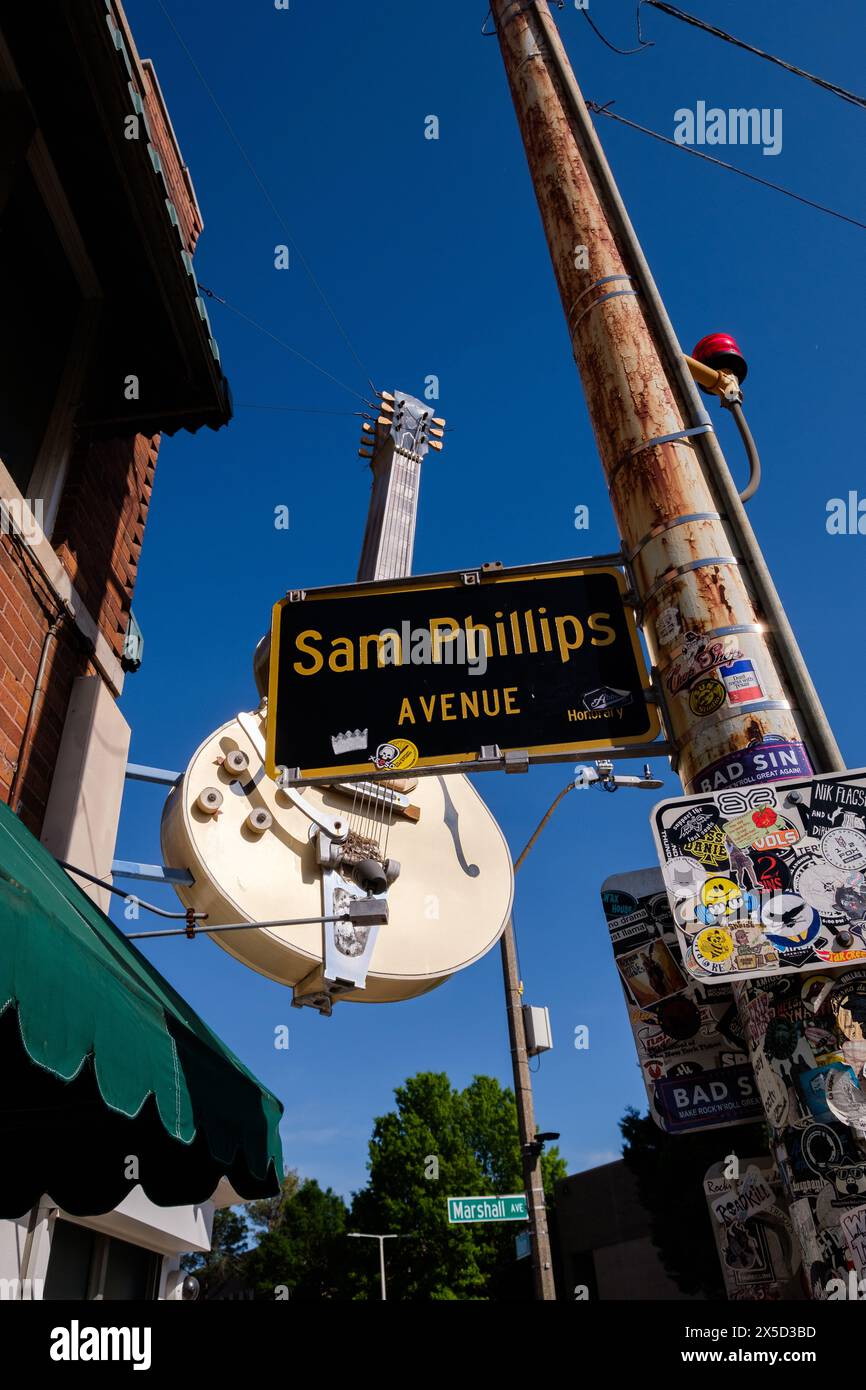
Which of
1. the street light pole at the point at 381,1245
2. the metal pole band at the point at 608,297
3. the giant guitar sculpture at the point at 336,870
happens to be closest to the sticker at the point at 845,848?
the metal pole band at the point at 608,297

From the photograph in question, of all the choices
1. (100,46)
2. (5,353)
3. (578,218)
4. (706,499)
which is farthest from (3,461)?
(706,499)

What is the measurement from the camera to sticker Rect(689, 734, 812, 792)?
9.32 ft

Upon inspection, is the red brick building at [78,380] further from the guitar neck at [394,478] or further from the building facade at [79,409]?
the guitar neck at [394,478]

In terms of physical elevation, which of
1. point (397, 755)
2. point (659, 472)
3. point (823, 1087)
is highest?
point (659, 472)

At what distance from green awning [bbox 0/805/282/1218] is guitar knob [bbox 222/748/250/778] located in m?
2.51

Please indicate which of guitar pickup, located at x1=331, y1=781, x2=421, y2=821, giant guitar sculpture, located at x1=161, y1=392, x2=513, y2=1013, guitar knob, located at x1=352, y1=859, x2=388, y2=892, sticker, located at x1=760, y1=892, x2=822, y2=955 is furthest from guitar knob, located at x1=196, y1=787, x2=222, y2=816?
sticker, located at x1=760, y1=892, x2=822, y2=955

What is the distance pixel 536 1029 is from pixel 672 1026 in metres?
9.79

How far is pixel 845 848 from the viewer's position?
8.79 feet

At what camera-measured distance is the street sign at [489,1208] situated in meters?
11.5

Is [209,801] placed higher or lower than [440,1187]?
lower

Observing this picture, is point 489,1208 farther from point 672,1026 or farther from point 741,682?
point 741,682

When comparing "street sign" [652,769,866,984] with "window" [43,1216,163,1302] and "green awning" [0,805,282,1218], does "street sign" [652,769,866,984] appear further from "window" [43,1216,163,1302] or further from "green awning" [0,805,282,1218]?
"window" [43,1216,163,1302]

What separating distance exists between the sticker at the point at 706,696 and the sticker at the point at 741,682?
0.03 metres

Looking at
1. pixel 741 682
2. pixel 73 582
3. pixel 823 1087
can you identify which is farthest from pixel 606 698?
pixel 73 582
